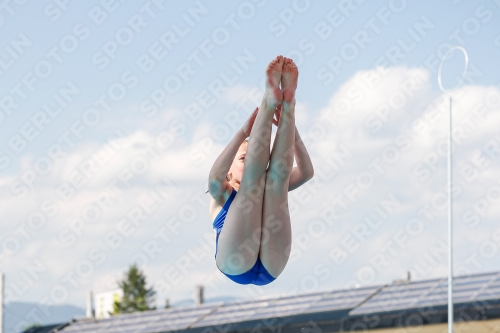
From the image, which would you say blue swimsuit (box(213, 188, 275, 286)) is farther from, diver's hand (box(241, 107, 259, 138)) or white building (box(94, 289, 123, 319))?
white building (box(94, 289, 123, 319))

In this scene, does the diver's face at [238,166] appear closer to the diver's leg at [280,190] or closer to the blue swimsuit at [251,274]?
the blue swimsuit at [251,274]

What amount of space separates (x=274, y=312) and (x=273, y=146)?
1432 cm

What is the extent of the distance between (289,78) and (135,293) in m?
66.3

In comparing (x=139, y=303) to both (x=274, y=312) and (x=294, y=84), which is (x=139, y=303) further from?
(x=294, y=84)

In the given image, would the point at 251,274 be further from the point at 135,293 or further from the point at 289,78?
the point at 135,293

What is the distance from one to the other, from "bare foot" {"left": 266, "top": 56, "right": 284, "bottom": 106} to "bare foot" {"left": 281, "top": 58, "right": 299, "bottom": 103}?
0.03 metres

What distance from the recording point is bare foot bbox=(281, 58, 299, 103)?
19.4 feet

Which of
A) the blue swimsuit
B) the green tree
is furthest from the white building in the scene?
the blue swimsuit

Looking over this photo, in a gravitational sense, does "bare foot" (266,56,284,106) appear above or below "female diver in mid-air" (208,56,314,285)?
above

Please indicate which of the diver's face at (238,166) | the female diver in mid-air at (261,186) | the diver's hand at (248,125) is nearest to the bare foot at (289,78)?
the female diver in mid-air at (261,186)

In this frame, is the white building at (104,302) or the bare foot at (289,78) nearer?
the bare foot at (289,78)

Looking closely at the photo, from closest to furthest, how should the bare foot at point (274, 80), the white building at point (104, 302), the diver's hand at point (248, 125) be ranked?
the bare foot at point (274, 80), the diver's hand at point (248, 125), the white building at point (104, 302)

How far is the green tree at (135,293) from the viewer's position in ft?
227

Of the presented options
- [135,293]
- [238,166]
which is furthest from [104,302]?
[238,166]
